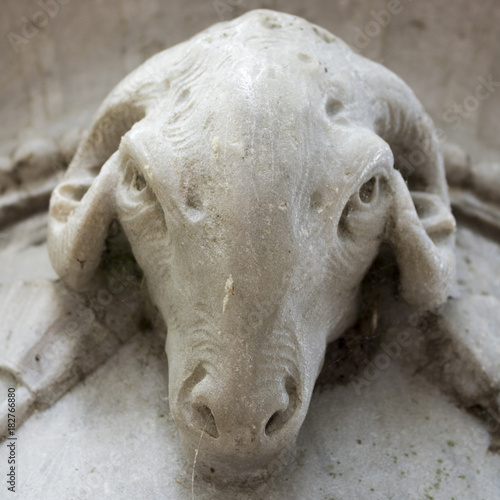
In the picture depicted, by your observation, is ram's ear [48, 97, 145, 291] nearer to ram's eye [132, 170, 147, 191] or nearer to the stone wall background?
ram's eye [132, 170, 147, 191]

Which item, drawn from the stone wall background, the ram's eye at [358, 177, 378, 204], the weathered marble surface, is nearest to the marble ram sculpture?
the ram's eye at [358, 177, 378, 204]

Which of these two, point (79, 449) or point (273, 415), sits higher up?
point (273, 415)

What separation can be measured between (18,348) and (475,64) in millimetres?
1689

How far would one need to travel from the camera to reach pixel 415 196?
143 centimetres

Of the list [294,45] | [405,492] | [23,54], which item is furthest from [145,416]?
[23,54]

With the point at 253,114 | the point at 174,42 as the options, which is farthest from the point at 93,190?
the point at 174,42

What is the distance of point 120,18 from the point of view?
212 cm

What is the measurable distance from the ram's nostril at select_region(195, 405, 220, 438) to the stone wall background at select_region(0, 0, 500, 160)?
1.27 metres

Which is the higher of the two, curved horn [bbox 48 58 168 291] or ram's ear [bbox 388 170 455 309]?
curved horn [bbox 48 58 168 291]

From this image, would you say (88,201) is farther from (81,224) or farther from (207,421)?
(207,421)

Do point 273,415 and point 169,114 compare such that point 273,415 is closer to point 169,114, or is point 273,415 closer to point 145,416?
point 145,416

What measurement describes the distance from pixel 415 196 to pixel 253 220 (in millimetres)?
586

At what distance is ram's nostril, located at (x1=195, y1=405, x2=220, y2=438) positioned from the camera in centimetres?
108

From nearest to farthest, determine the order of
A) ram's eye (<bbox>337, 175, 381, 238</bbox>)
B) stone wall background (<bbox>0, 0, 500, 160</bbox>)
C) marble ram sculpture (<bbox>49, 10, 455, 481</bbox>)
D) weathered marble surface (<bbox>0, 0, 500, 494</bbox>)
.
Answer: marble ram sculpture (<bbox>49, 10, 455, 481</bbox>)
ram's eye (<bbox>337, 175, 381, 238</bbox>)
weathered marble surface (<bbox>0, 0, 500, 494</bbox>)
stone wall background (<bbox>0, 0, 500, 160</bbox>)
